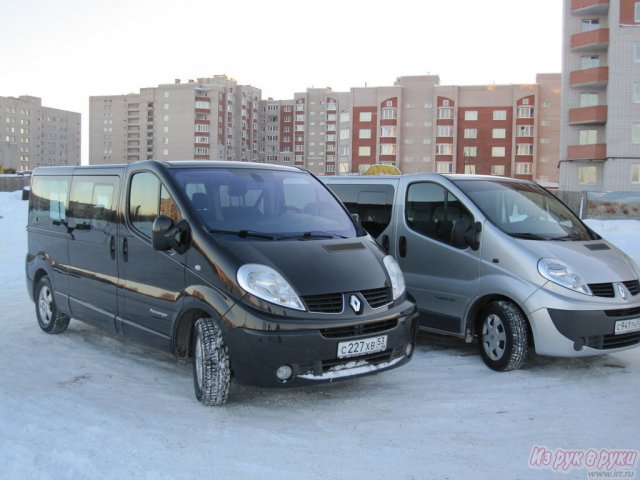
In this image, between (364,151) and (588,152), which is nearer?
(588,152)

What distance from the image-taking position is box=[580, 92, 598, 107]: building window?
157 feet

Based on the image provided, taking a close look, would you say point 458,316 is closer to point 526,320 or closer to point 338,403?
point 526,320

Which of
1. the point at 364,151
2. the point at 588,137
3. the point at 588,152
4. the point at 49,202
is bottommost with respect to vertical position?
the point at 49,202

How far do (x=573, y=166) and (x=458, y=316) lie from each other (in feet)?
151

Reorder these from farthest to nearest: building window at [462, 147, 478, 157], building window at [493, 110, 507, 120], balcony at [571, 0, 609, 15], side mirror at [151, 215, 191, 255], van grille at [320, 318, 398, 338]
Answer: building window at [462, 147, 478, 157] → building window at [493, 110, 507, 120] → balcony at [571, 0, 609, 15] → side mirror at [151, 215, 191, 255] → van grille at [320, 318, 398, 338]

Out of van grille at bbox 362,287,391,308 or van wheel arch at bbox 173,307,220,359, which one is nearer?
van grille at bbox 362,287,391,308

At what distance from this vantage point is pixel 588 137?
157ft

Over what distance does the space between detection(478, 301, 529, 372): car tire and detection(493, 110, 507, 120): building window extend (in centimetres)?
8510

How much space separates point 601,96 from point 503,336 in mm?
46808

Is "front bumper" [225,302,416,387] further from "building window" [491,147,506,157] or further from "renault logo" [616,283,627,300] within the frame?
"building window" [491,147,506,157]

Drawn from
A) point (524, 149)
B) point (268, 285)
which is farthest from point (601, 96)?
point (268, 285)

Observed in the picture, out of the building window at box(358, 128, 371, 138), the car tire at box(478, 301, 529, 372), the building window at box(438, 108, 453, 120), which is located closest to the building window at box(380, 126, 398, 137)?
the building window at box(358, 128, 371, 138)

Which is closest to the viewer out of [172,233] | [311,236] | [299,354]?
[299,354]

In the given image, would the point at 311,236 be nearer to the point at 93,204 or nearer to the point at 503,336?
the point at 503,336
